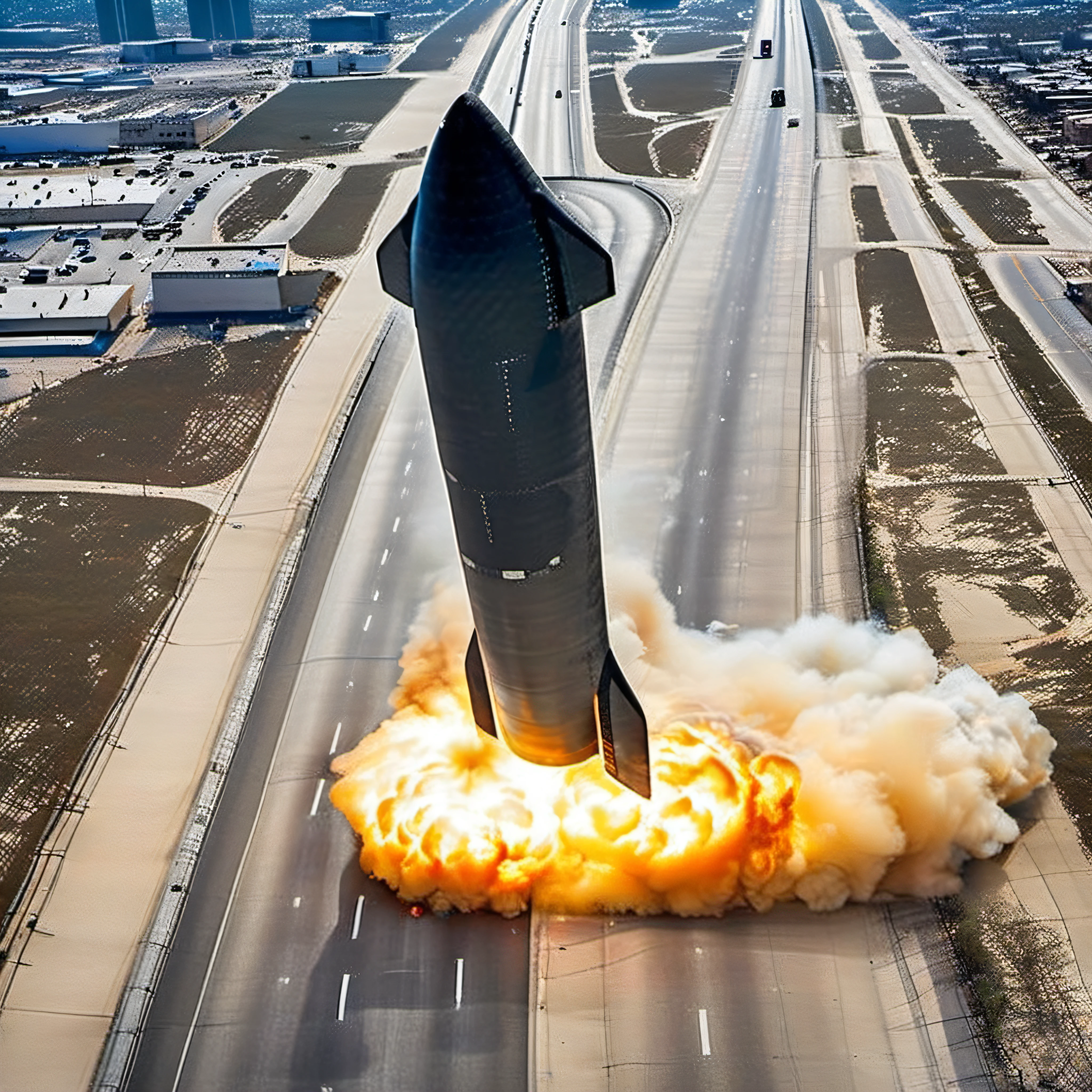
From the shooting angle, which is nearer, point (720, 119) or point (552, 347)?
point (552, 347)

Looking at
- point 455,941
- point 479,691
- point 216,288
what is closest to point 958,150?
point 216,288

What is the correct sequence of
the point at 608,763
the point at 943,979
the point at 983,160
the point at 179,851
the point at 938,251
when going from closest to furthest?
the point at 943,979, the point at 608,763, the point at 179,851, the point at 938,251, the point at 983,160

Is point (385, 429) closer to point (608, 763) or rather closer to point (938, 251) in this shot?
point (608, 763)

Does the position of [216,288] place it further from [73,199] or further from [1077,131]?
[1077,131]

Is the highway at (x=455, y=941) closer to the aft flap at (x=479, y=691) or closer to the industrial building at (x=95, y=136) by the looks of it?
the aft flap at (x=479, y=691)

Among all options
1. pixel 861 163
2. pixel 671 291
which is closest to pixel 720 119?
pixel 861 163

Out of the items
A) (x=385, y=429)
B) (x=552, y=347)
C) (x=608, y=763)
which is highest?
(x=552, y=347)

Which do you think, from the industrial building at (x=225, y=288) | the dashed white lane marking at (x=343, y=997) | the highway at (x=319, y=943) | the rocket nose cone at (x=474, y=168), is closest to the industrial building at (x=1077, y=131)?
the industrial building at (x=225, y=288)
